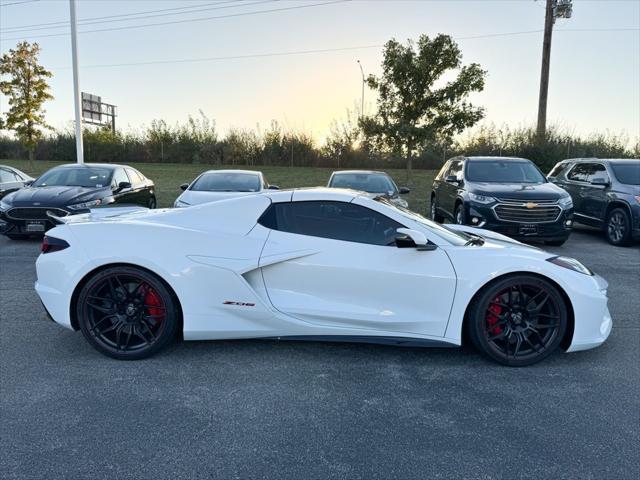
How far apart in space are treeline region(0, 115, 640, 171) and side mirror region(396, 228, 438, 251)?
19.0 m

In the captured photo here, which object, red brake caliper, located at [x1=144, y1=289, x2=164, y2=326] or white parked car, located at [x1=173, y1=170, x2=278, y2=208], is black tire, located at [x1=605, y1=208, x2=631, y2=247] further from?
red brake caliper, located at [x1=144, y1=289, x2=164, y2=326]

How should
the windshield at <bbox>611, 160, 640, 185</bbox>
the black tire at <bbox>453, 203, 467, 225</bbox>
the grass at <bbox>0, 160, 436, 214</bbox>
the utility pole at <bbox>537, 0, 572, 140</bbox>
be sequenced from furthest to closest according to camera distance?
the utility pole at <bbox>537, 0, 572, 140</bbox> → the grass at <bbox>0, 160, 436, 214</bbox> → the windshield at <bbox>611, 160, 640, 185</bbox> → the black tire at <bbox>453, 203, 467, 225</bbox>

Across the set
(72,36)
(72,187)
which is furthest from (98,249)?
(72,36)

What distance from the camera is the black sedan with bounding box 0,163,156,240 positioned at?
8.45 m

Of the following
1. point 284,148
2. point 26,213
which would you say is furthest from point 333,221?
point 284,148

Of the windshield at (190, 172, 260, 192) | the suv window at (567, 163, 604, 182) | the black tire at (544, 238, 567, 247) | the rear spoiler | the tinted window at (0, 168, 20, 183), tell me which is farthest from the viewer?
the tinted window at (0, 168, 20, 183)

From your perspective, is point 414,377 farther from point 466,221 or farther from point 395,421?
point 466,221

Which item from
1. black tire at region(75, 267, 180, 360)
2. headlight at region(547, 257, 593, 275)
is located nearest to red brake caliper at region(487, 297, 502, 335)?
headlight at region(547, 257, 593, 275)

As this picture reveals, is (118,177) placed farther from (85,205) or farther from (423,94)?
(423,94)

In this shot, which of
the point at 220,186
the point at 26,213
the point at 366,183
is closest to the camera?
the point at 26,213

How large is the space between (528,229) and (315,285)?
6095 mm

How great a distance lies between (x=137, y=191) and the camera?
10719mm

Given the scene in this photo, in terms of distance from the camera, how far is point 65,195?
8742mm

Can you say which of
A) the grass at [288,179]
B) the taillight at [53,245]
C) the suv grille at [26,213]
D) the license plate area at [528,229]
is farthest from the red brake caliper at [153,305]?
the grass at [288,179]
